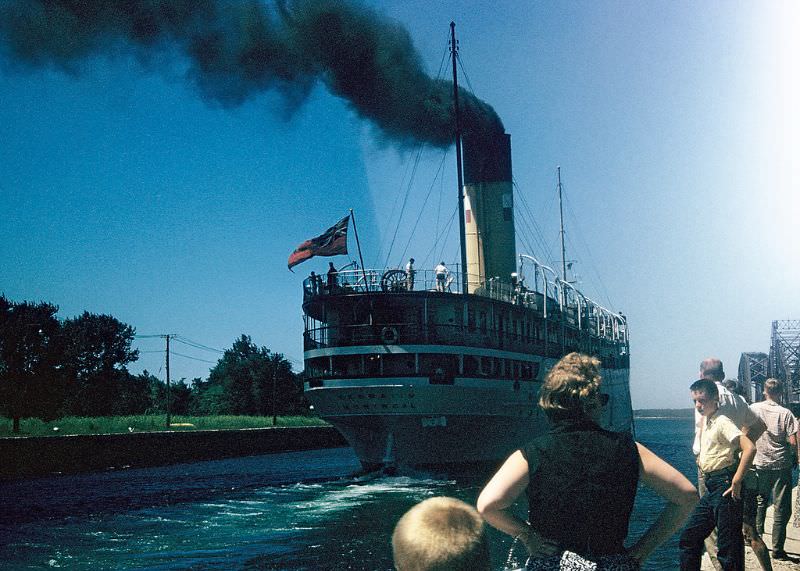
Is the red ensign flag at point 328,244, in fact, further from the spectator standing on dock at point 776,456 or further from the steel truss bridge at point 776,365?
the steel truss bridge at point 776,365

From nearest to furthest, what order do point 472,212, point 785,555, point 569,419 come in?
1. point 569,419
2. point 785,555
3. point 472,212

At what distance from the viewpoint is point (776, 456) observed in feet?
30.6

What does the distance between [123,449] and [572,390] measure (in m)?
45.1

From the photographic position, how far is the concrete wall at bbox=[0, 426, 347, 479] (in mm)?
38697

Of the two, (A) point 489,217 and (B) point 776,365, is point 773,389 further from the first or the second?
(B) point 776,365

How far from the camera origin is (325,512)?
72.4 ft

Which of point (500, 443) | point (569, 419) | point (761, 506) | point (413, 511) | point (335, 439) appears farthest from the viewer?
point (335, 439)

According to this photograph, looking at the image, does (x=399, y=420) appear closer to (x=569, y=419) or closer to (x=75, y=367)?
(x=569, y=419)

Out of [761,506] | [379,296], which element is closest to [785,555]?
[761,506]

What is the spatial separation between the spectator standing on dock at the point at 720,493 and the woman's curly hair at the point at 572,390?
395 cm

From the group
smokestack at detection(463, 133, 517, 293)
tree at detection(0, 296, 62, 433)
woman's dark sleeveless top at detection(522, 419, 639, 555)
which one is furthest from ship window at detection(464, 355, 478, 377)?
tree at detection(0, 296, 62, 433)

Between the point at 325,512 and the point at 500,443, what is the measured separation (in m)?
10.9

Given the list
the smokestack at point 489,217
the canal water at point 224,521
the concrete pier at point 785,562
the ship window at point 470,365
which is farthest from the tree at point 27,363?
the concrete pier at point 785,562

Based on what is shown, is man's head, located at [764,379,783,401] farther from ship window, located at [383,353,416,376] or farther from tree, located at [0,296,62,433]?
tree, located at [0,296,62,433]
